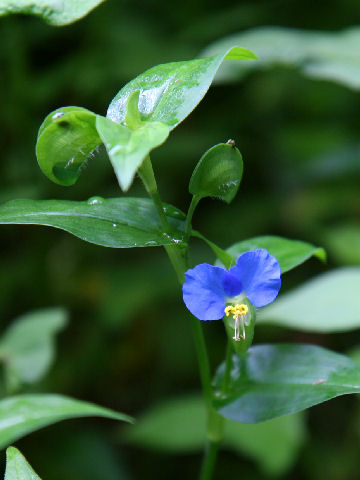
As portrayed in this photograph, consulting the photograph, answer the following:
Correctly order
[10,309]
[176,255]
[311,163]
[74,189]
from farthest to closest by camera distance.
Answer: [311,163] < [74,189] < [10,309] < [176,255]

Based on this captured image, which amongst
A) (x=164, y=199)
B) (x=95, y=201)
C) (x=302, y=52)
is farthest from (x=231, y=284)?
(x=164, y=199)

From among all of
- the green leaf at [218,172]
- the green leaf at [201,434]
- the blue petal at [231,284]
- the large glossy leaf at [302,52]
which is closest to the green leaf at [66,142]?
the green leaf at [218,172]

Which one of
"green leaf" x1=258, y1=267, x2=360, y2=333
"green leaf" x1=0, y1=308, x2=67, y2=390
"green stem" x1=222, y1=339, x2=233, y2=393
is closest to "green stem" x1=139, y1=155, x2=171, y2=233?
"green stem" x1=222, y1=339, x2=233, y2=393

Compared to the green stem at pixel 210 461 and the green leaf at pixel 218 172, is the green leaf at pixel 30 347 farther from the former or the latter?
the green leaf at pixel 218 172

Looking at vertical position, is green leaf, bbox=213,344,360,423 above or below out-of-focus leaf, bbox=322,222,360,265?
above

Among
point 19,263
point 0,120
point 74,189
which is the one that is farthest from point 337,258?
point 0,120

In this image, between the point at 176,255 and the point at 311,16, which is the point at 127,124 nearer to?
the point at 176,255

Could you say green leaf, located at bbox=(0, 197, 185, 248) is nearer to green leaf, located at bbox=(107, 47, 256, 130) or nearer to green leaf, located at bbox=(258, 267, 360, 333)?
green leaf, located at bbox=(107, 47, 256, 130)
